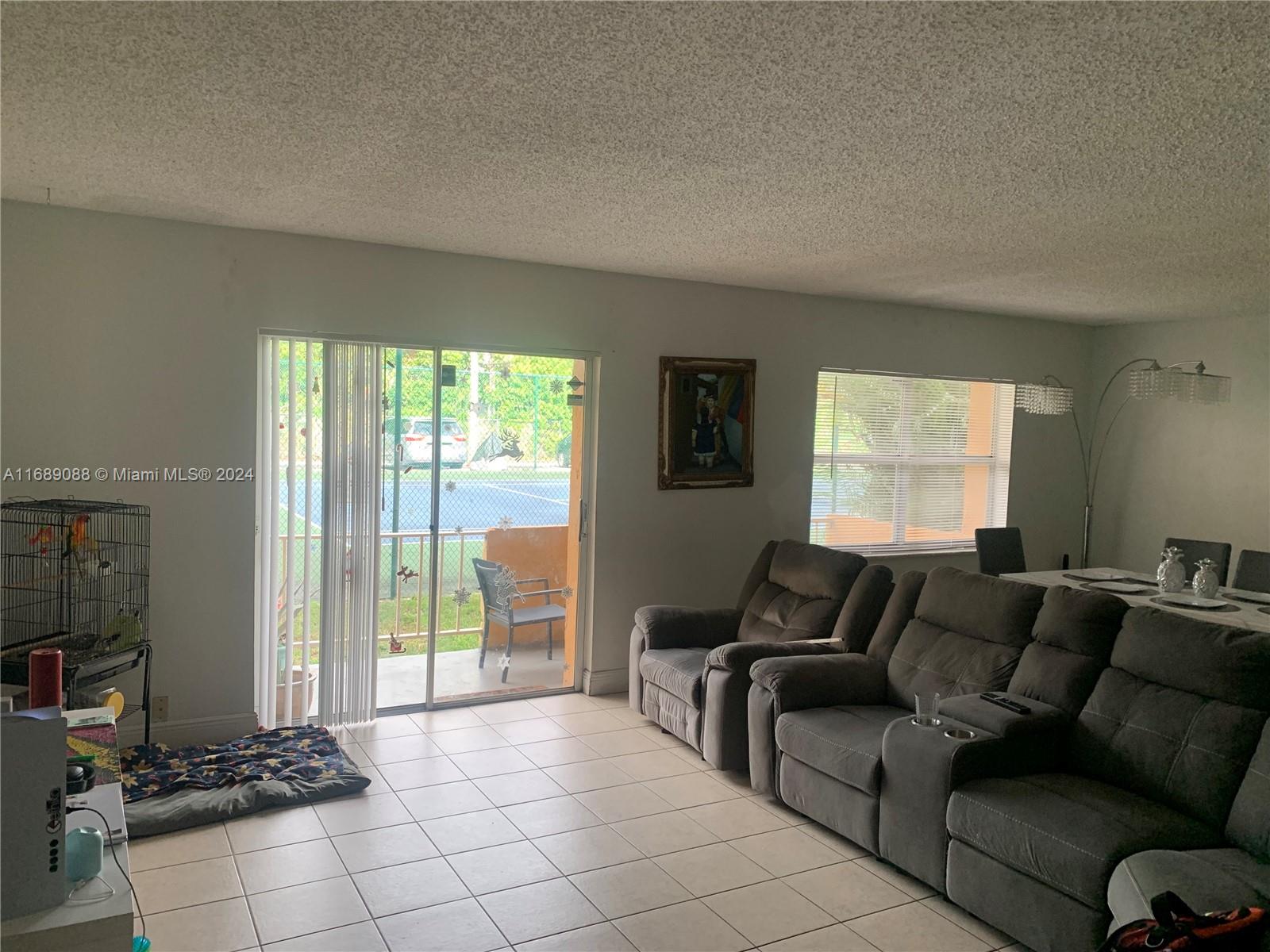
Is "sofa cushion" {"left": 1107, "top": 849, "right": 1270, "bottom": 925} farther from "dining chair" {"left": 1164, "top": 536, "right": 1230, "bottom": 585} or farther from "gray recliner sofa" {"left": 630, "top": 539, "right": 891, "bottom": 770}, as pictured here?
"dining chair" {"left": 1164, "top": 536, "right": 1230, "bottom": 585}

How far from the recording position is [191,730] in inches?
169

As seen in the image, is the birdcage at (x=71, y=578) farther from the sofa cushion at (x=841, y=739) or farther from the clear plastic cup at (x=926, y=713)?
the clear plastic cup at (x=926, y=713)

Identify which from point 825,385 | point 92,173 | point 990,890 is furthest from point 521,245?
point 990,890

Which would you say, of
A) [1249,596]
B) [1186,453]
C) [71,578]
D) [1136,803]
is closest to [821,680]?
[1136,803]

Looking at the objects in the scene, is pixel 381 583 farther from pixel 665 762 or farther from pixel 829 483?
pixel 829 483

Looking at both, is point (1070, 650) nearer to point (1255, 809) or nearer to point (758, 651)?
point (1255, 809)

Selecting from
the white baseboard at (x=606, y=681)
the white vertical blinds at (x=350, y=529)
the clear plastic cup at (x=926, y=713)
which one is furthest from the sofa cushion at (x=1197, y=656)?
the white vertical blinds at (x=350, y=529)

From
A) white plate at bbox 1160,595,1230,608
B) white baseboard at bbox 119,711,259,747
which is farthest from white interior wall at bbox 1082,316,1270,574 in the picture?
white baseboard at bbox 119,711,259,747

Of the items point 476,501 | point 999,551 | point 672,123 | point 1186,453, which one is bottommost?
point 999,551

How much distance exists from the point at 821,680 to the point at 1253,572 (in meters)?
3.30

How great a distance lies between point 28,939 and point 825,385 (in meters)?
5.34

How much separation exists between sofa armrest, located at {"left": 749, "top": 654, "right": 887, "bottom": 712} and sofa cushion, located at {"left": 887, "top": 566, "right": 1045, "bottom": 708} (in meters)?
0.09

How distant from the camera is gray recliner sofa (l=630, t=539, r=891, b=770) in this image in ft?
13.7

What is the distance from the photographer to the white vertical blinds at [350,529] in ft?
15.0
